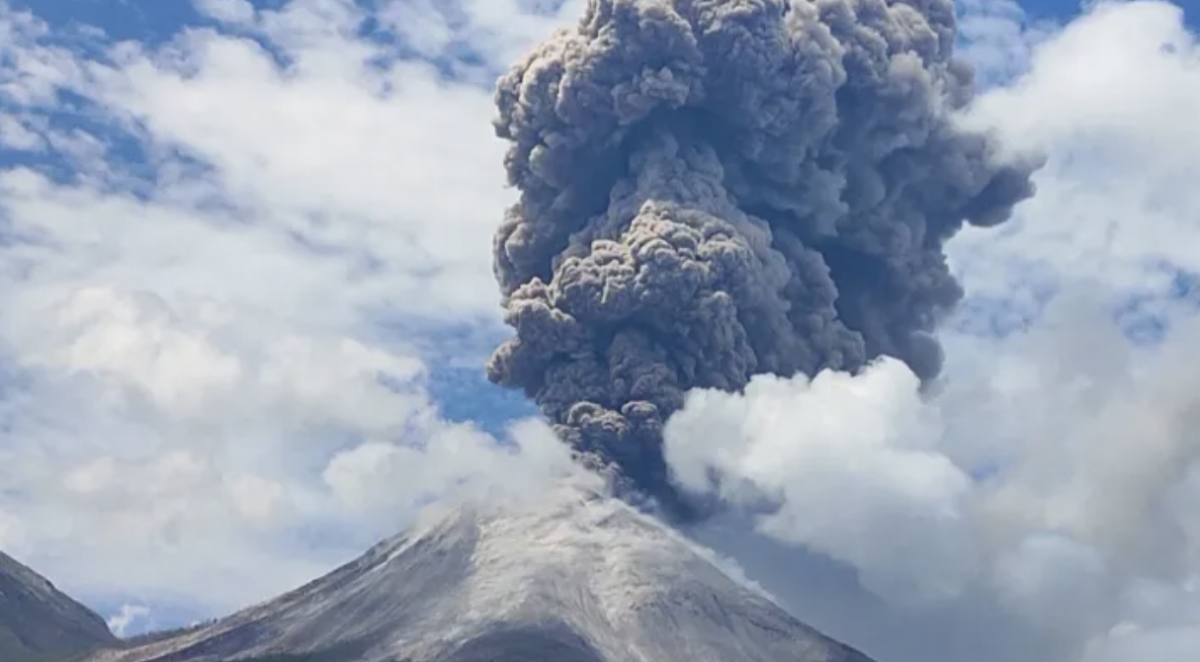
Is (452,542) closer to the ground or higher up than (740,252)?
closer to the ground

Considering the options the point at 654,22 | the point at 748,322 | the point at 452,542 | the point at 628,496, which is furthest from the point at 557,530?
the point at 654,22

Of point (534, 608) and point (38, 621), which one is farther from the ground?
point (38, 621)

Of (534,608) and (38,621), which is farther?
(38,621)

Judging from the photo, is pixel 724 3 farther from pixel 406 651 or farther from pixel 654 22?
pixel 406 651

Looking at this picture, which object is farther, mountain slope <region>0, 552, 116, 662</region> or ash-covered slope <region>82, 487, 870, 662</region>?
mountain slope <region>0, 552, 116, 662</region>
